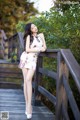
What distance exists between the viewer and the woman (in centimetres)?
508

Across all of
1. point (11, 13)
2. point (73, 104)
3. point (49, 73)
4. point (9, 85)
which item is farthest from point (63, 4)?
point (11, 13)

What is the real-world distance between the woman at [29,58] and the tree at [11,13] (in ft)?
49.0

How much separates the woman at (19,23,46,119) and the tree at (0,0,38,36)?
14.9 metres

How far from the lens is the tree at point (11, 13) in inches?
782

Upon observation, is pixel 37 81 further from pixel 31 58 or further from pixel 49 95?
pixel 31 58

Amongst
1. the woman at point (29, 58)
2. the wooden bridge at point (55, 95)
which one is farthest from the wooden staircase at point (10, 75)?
the woman at point (29, 58)

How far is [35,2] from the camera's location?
2086 cm

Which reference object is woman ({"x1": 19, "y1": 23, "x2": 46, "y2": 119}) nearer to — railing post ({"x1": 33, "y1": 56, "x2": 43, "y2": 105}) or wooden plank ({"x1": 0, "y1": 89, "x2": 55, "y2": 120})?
wooden plank ({"x1": 0, "y1": 89, "x2": 55, "y2": 120})

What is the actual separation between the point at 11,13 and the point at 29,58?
15.5 metres

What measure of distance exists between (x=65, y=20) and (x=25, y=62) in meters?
3.28

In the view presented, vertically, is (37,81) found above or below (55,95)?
above

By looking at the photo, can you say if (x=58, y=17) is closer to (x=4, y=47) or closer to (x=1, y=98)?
(x=1, y=98)

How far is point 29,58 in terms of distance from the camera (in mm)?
5133

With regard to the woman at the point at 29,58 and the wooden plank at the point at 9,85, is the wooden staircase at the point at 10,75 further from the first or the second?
the woman at the point at 29,58
